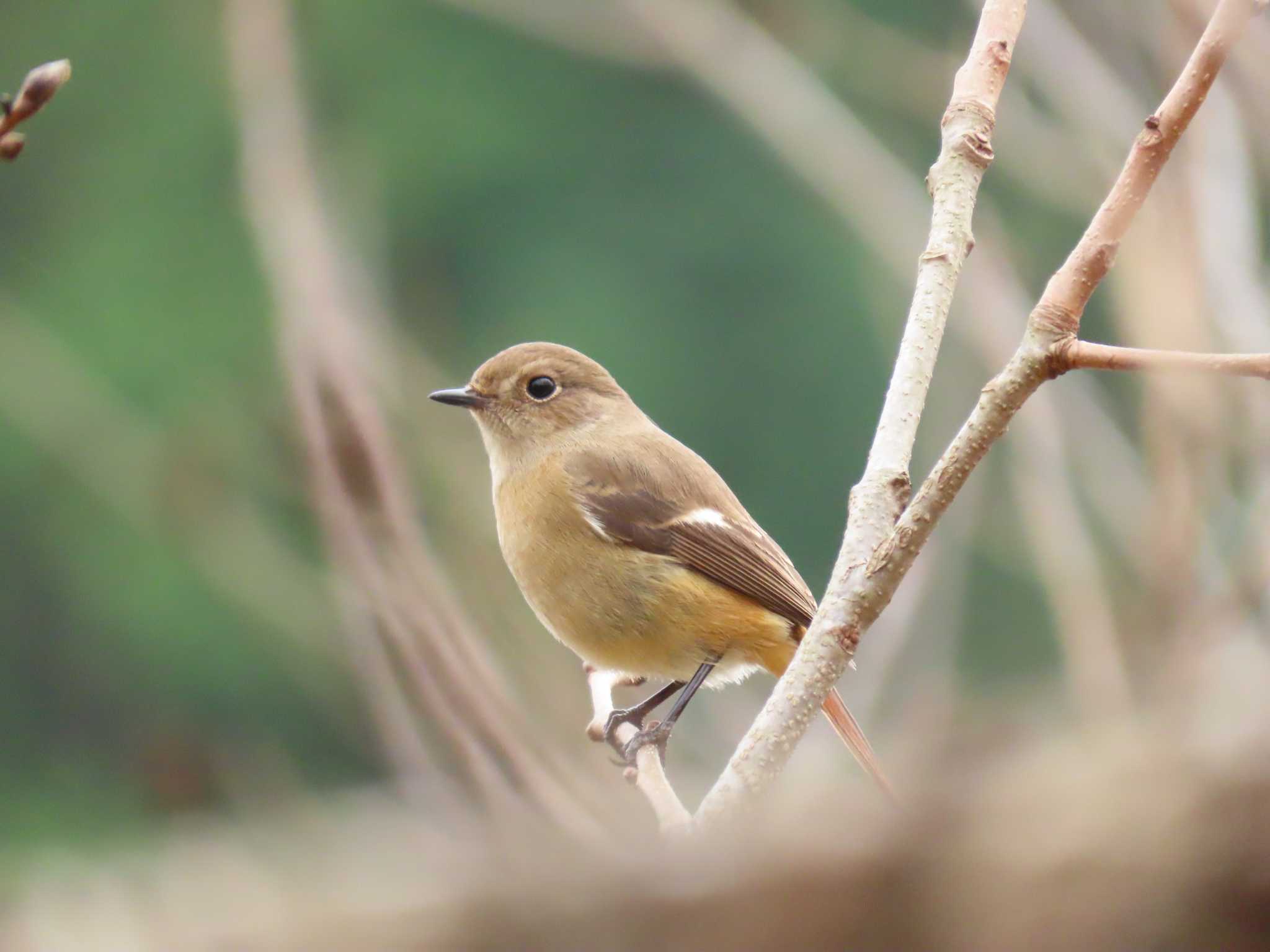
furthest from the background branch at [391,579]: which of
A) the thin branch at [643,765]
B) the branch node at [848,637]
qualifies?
the branch node at [848,637]

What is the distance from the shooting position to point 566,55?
61.0 ft

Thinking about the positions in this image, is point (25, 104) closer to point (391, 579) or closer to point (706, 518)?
point (391, 579)

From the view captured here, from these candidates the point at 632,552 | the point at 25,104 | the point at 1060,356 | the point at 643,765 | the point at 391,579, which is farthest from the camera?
the point at 632,552

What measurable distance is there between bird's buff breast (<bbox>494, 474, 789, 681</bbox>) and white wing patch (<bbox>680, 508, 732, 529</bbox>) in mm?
160

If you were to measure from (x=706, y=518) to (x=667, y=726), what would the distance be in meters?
0.56

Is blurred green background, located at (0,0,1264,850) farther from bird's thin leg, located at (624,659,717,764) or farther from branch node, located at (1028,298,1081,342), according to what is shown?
branch node, located at (1028,298,1081,342)

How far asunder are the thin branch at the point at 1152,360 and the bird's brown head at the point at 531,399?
89.9 inches

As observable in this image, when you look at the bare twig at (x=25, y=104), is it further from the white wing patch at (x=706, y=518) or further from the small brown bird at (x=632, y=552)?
the white wing patch at (x=706, y=518)

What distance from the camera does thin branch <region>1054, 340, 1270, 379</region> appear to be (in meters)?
1.56

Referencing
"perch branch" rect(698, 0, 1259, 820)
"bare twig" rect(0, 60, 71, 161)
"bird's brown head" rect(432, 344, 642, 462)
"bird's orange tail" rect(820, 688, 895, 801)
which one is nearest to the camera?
"bare twig" rect(0, 60, 71, 161)

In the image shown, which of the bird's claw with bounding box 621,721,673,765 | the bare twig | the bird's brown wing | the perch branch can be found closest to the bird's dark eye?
the bird's brown wing

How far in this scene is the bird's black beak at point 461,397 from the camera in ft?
12.5

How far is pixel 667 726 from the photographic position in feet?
11.4

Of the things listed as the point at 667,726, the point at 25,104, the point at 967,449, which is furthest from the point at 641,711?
the point at 25,104
